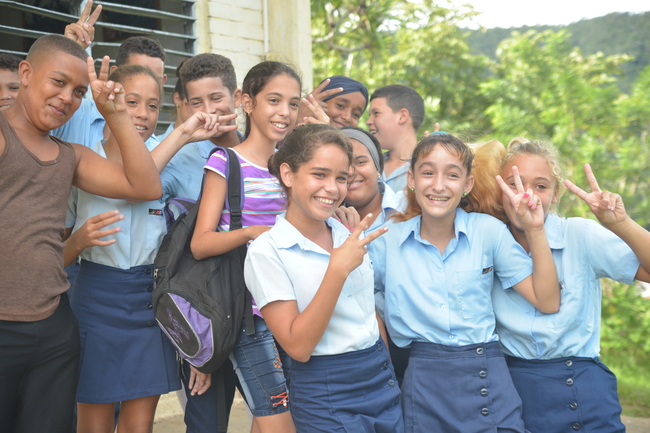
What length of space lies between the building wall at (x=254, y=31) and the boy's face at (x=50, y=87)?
2562 millimetres

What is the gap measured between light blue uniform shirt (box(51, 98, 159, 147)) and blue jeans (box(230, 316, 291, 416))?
1132 millimetres

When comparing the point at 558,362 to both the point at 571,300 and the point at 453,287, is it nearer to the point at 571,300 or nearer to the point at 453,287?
the point at 571,300

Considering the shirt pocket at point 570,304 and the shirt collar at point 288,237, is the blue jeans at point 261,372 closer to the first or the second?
the shirt collar at point 288,237

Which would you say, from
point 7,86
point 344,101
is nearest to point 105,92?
point 7,86

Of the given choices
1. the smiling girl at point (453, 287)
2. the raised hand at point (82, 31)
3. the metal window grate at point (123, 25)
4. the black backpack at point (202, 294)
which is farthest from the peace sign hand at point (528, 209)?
the metal window grate at point (123, 25)

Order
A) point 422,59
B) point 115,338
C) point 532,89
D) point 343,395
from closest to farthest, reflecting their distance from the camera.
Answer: point 343,395 → point 115,338 → point 532,89 → point 422,59

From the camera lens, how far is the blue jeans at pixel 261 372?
2270 mm

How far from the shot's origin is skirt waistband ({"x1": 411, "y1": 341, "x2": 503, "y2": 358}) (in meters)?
2.29

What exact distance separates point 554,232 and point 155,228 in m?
1.74

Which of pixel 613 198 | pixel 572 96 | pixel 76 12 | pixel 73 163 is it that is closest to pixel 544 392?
pixel 613 198

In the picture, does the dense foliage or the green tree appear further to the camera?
the green tree

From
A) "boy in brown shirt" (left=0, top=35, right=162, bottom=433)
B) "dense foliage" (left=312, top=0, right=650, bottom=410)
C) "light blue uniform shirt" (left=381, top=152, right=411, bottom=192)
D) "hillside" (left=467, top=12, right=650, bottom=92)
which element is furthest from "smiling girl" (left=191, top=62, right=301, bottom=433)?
"hillside" (left=467, top=12, right=650, bottom=92)

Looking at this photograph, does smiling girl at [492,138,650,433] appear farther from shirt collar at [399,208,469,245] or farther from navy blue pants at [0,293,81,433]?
navy blue pants at [0,293,81,433]

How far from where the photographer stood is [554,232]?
8.14ft
